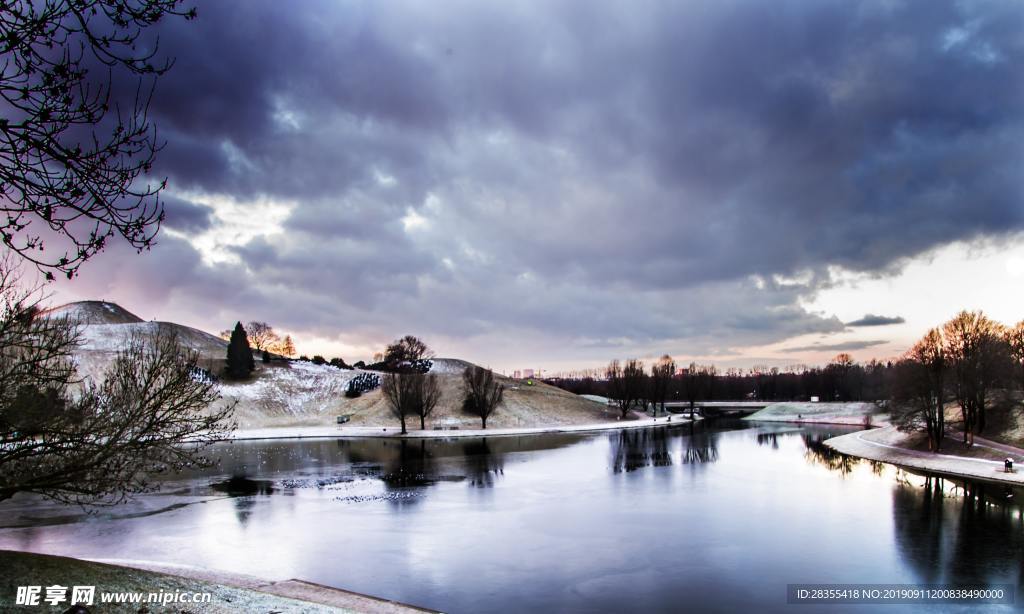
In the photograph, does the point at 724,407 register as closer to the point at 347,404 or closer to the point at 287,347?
the point at 347,404

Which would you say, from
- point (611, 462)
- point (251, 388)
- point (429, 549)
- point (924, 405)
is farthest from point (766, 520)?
point (251, 388)

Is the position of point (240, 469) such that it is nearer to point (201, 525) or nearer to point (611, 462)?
point (201, 525)

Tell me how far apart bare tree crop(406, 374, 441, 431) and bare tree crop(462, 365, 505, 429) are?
6084 millimetres

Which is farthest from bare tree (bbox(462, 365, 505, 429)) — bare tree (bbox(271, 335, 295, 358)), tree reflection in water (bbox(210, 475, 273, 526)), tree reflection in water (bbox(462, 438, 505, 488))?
bare tree (bbox(271, 335, 295, 358))

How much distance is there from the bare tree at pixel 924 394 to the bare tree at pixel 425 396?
59480 millimetres

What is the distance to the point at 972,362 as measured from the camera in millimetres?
57812

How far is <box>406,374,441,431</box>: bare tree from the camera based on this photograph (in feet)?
290

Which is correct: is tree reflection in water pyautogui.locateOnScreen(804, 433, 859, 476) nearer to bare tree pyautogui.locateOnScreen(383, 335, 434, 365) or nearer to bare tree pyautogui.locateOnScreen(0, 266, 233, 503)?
bare tree pyautogui.locateOnScreen(0, 266, 233, 503)

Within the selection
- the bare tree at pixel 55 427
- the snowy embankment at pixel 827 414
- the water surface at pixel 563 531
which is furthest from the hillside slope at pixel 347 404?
the bare tree at pixel 55 427

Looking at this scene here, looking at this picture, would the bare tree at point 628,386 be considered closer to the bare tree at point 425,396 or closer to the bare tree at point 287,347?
the bare tree at point 425,396

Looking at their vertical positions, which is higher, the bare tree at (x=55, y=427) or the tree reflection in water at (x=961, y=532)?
the bare tree at (x=55, y=427)

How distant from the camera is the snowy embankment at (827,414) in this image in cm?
10244

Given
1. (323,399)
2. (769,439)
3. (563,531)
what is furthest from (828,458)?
(323,399)

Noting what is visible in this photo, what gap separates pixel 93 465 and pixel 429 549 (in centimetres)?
1316
